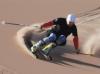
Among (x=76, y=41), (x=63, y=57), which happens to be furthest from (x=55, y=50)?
(x=76, y=41)

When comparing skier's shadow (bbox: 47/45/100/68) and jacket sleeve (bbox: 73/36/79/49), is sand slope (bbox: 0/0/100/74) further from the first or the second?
jacket sleeve (bbox: 73/36/79/49)

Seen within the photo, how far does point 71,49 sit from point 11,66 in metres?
1.96

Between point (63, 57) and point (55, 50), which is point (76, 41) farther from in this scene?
point (55, 50)

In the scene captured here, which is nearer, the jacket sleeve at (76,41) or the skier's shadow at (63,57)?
the skier's shadow at (63,57)

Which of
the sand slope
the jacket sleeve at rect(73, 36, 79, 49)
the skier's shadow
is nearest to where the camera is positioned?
the sand slope

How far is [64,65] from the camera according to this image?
10.7 metres

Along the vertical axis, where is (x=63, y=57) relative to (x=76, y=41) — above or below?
below

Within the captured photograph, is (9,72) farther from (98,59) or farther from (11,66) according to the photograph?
(98,59)

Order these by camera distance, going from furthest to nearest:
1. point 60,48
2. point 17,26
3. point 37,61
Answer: point 17,26 < point 60,48 < point 37,61

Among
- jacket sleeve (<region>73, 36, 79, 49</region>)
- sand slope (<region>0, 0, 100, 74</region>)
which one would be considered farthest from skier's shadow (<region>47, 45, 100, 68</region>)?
jacket sleeve (<region>73, 36, 79, 49</region>)

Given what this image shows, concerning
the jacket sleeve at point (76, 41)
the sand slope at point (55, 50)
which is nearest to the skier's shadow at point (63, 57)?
the sand slope at point (55, 50)

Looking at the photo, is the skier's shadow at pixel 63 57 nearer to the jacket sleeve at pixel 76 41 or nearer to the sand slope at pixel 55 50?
the sand slope at pixel 55 50

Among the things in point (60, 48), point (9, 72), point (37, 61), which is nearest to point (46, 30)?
point (60, 48)

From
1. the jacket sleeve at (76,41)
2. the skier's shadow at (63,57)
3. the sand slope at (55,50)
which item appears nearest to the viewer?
the sand slope at (55,50)
